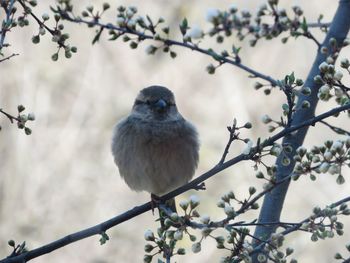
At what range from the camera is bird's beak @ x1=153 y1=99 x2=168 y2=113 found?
187 inches

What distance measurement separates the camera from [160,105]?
475 cm

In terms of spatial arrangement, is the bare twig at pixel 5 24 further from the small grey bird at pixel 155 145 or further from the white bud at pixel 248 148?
the small grey bird at pixel 155 145

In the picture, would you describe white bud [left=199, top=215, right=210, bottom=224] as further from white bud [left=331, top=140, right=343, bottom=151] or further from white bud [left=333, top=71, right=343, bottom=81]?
white bud [left=333, top=71, right=343, bottom=81]

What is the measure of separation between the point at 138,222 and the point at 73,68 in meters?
2.47

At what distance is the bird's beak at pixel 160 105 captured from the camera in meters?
4.75

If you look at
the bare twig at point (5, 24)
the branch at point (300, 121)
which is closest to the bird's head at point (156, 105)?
the branch at point (300, 121)

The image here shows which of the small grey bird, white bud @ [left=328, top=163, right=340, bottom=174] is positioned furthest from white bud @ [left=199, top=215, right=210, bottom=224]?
the small grey bird

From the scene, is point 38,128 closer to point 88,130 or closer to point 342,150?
point 88,130

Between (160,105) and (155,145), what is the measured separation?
0.32 m

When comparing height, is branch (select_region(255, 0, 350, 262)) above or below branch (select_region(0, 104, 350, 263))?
above

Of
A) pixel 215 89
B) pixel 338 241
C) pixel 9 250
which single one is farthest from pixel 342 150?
pixel 215 89

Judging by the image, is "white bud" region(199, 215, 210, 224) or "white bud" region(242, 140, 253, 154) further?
"white bud" region(242, 140, 253, 154)

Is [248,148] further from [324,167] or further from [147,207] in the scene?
[147,207]

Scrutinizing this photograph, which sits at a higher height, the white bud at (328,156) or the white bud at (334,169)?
the white bud at (328,156)
